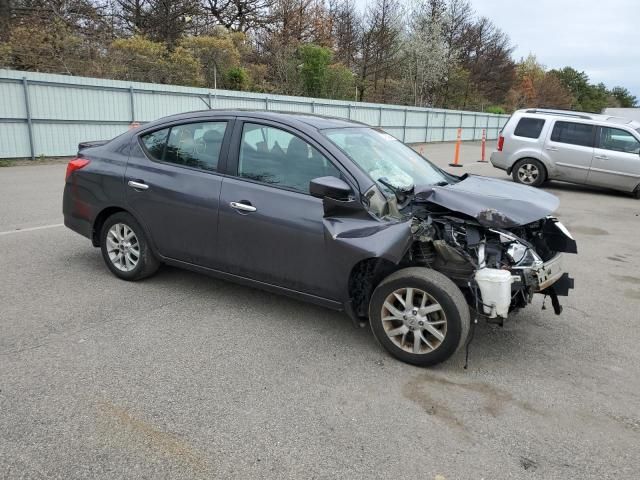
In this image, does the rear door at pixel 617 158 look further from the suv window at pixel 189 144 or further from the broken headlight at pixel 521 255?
the suv window at pixel 189 144

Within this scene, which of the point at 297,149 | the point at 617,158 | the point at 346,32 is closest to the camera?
the point at 297,149

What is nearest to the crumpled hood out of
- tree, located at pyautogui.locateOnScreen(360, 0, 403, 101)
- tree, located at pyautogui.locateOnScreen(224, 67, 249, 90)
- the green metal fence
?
the green metal fence

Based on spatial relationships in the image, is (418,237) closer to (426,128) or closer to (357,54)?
(426,128)

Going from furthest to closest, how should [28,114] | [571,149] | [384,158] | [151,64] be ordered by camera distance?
[151,64], [28,114], [571,149], [384,158]

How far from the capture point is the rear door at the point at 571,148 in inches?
471

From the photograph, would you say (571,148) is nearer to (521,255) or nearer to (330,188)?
(521,255)

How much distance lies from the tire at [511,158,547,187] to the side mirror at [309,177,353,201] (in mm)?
10082

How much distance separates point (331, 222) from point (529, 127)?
34.2 ft

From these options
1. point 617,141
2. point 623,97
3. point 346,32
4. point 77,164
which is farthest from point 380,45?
point 623,97

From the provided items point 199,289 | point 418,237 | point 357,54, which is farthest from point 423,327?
point 357,54

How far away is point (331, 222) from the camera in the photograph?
3750 millimetres

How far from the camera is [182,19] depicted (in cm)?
3038

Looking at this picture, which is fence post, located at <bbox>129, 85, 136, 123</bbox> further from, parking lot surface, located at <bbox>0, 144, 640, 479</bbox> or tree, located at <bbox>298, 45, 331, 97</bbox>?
tree, located at <bbox>298, 45, 331, 97</bbox>

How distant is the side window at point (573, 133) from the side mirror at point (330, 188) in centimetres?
1018
